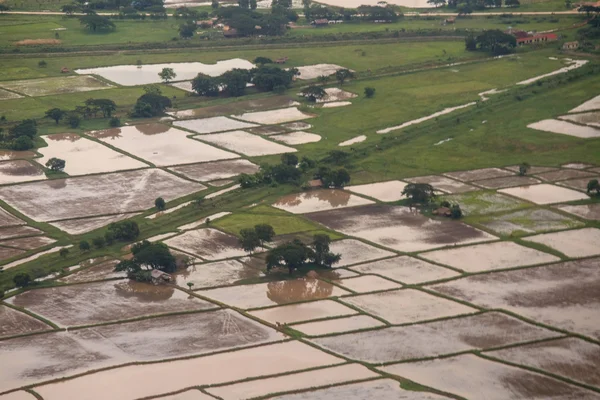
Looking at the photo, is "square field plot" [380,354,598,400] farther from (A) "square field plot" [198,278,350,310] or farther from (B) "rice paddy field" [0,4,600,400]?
(A) "square field plot" [198,278,350,310]

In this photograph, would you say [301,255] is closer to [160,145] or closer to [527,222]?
[527,222]

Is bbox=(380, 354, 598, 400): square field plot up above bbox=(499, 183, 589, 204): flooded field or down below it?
below

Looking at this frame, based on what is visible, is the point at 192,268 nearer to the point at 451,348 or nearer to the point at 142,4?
the point at 451,348

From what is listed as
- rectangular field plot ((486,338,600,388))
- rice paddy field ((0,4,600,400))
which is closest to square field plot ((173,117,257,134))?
rice paddy field ((0,4,600,400))

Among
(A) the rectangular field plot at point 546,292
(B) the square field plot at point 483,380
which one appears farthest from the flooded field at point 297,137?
(B) the square field plot at point 483,380

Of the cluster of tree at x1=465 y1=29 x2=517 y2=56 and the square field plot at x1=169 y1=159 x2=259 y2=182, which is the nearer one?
the square field plot at x1=169 y1=159 x2=259 y2=182
